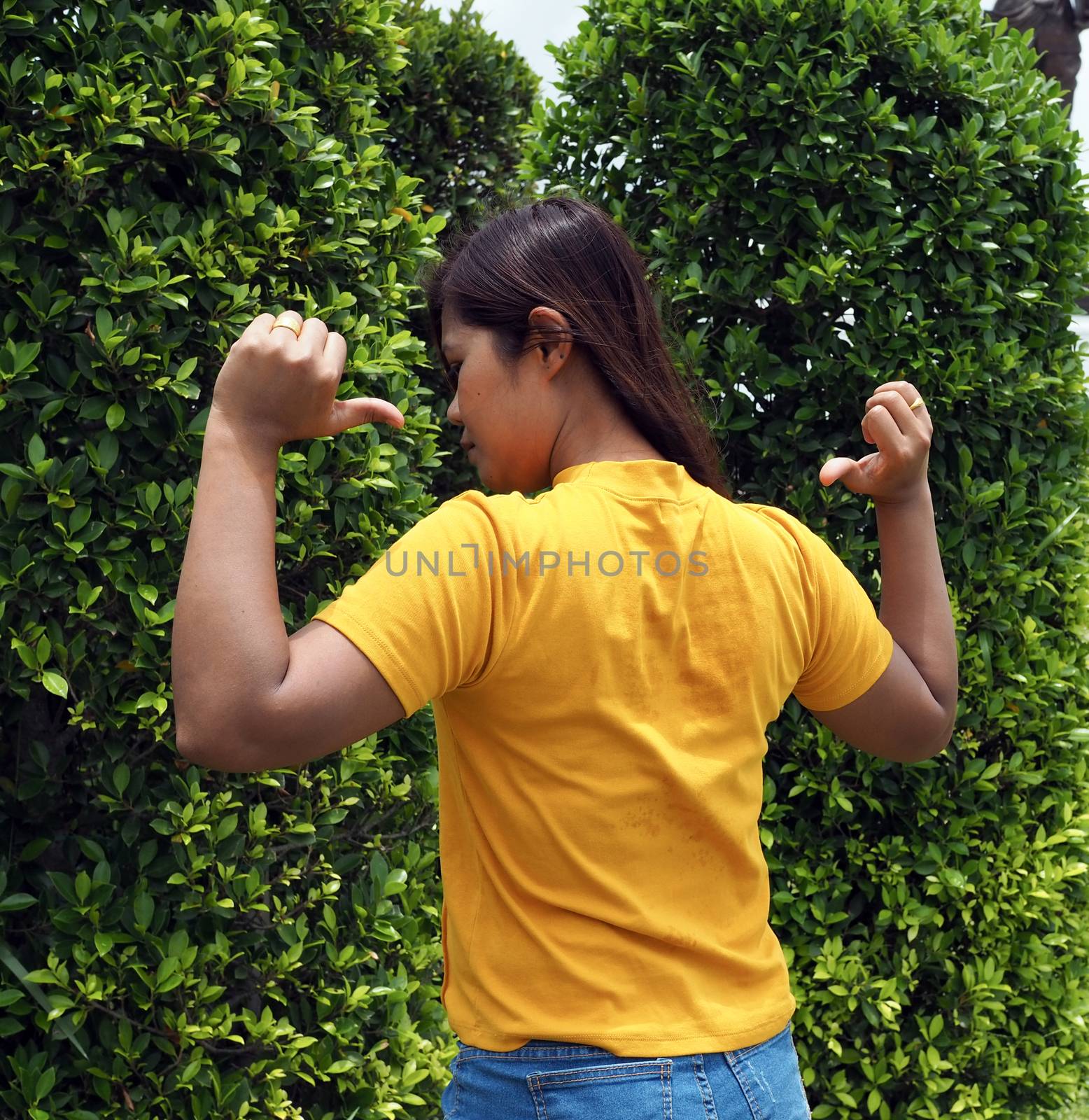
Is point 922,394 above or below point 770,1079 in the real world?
above

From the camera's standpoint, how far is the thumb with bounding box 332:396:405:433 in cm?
142

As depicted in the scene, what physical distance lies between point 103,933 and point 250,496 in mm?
1495

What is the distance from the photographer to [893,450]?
5.59 ft

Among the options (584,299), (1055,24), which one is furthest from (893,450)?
(1055,24)

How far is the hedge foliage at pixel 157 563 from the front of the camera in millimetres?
2311

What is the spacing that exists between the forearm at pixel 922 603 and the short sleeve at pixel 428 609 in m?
0.76

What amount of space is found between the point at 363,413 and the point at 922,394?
8.32 ft

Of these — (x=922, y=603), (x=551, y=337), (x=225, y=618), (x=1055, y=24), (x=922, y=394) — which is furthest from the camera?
(x=1055, y=24)

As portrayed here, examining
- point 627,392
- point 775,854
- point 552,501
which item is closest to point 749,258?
point 775,854

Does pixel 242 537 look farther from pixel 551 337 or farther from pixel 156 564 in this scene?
pixel 156 564

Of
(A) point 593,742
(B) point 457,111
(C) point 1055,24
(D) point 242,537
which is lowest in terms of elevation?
(A) point 593,742

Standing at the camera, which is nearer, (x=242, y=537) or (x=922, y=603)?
(x=242, y=537)

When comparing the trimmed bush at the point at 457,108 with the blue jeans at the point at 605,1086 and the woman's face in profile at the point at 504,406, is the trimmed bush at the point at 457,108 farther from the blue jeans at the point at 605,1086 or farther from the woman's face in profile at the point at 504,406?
the blue jeans at the point at 605,1086

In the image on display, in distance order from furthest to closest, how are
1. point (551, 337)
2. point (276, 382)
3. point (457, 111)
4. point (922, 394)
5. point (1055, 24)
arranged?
point (1055, 24), point (457, 111), point (922, 394), point (551, 337), point (276, 382)
